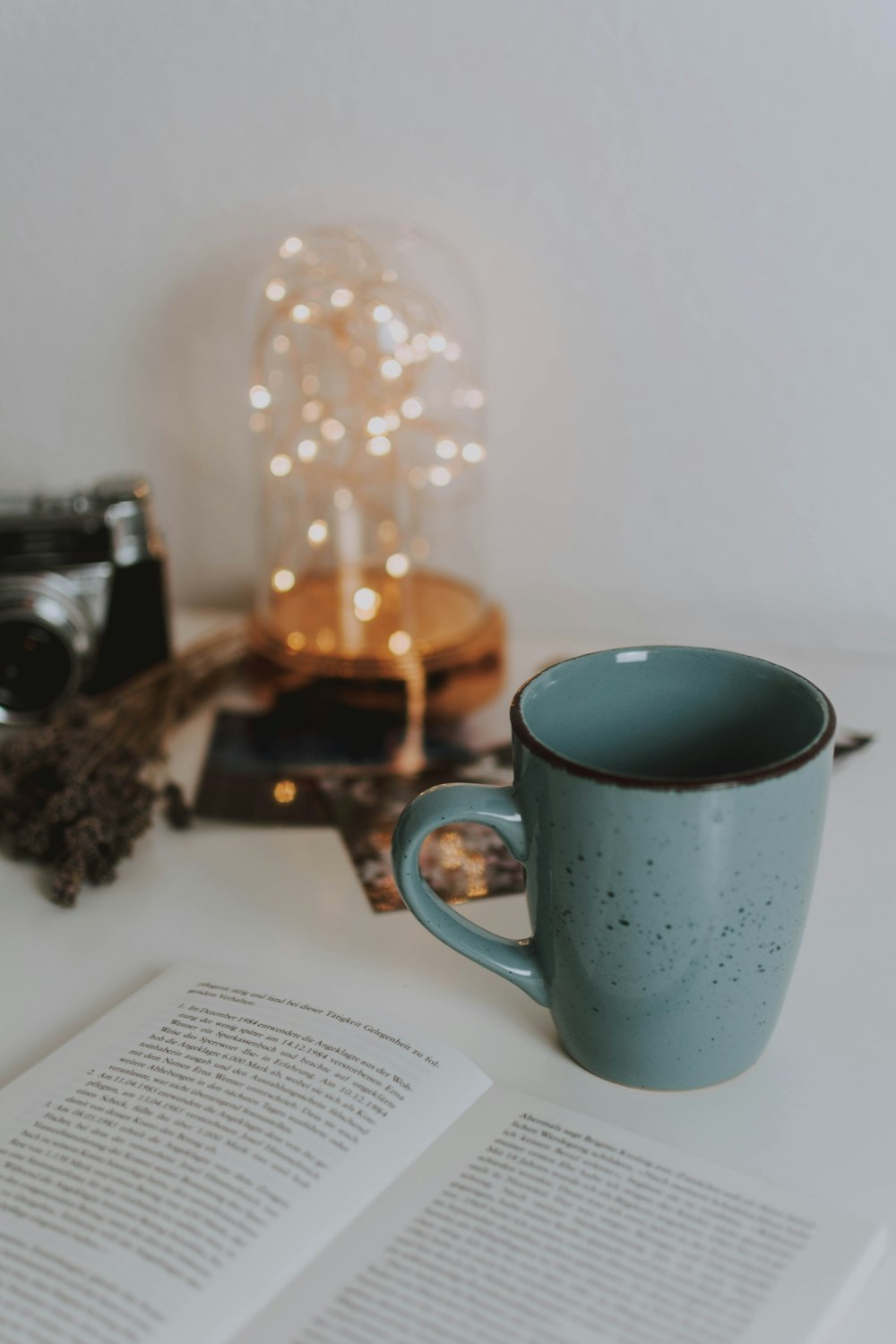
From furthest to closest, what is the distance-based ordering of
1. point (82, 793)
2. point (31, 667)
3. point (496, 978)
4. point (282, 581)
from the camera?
point (282, 581) < point (31, 667) < point (82, 793) < point (496, 978)

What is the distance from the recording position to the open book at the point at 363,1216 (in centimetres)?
37

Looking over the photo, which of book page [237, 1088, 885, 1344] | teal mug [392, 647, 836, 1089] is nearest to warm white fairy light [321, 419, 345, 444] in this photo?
teal mug [392, 647, 836, 1089]

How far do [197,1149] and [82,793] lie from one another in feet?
0.86

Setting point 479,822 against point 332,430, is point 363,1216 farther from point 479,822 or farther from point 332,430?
point 332,430

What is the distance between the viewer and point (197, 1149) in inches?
17.2

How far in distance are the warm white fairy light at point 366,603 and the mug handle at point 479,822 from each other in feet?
1.38

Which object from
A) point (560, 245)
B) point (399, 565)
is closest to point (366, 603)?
point (399, 565)

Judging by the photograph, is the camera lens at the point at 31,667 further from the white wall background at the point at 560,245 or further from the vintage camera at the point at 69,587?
the white wall background at the point at 560,245

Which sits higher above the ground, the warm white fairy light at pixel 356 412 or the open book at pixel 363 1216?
the warm white fairy light at pixel 356 412

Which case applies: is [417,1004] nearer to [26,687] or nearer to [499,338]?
[26,687]

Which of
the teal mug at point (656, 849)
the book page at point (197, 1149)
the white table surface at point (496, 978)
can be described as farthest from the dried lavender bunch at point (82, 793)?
the teal mug at point (656, 849)

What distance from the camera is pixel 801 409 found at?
2.71 feet

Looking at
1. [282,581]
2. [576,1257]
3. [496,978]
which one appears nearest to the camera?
[576,1257]

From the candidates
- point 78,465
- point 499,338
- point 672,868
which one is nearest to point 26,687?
point 78,465
